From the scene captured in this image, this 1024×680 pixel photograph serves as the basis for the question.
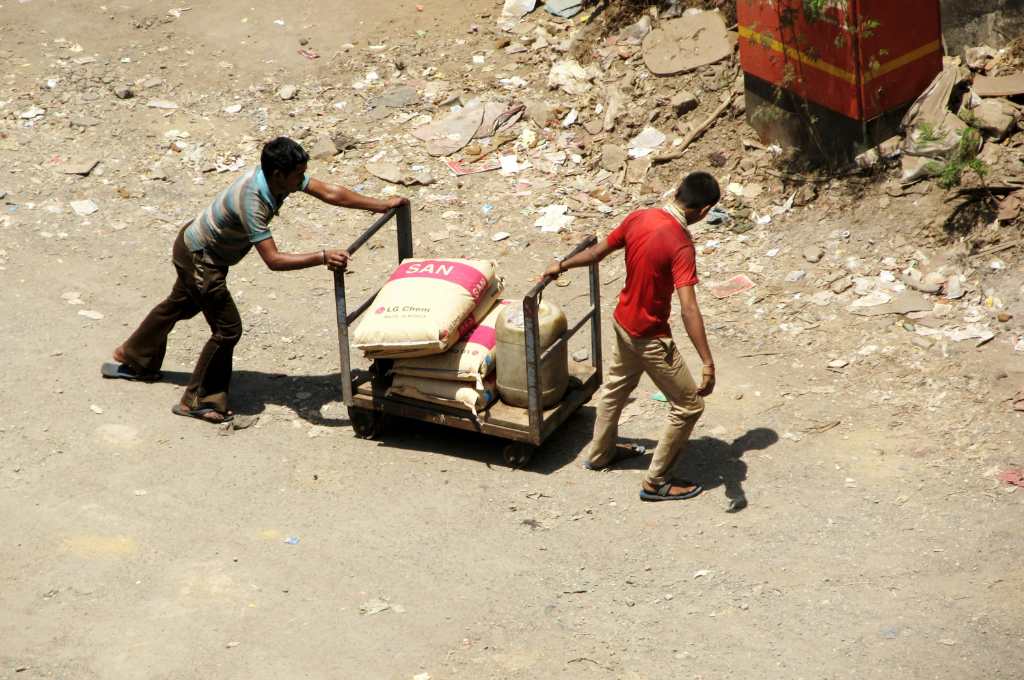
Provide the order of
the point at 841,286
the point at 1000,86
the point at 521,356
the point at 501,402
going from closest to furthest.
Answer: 1. the point at 521,356
2. the point at 501,402
3. the point at 841,286
4. the point at 1000,86

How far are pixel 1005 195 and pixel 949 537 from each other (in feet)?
10.2

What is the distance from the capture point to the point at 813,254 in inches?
301

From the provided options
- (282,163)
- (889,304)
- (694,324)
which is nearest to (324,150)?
(282,163)

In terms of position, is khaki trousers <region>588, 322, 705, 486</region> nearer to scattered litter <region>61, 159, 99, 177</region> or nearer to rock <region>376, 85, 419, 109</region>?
rock <region>376, 85, 419, 109</region>

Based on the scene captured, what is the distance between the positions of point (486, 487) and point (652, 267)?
4.94ft

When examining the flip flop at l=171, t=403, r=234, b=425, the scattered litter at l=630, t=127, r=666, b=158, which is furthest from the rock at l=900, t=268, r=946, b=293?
the flip flop at l=171, t=403, r=234, b=425

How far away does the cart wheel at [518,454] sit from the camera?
601 cm

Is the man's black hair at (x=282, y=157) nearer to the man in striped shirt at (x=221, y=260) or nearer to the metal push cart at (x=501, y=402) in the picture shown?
the man in striped shirt at (x=221, y=260)

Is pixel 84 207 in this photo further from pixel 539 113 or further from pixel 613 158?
pixel 613 158

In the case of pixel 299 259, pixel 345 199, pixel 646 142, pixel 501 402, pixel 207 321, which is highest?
pixel 345 199

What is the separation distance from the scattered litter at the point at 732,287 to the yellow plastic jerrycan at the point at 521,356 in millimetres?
1880

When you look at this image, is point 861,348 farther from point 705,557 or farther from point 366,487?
point 366,487

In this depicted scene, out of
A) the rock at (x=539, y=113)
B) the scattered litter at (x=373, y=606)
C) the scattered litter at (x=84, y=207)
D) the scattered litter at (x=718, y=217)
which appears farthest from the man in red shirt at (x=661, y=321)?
the scattered litter at (x=84, y=207)

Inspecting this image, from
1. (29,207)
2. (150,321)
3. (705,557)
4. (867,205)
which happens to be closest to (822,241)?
(867,205)
